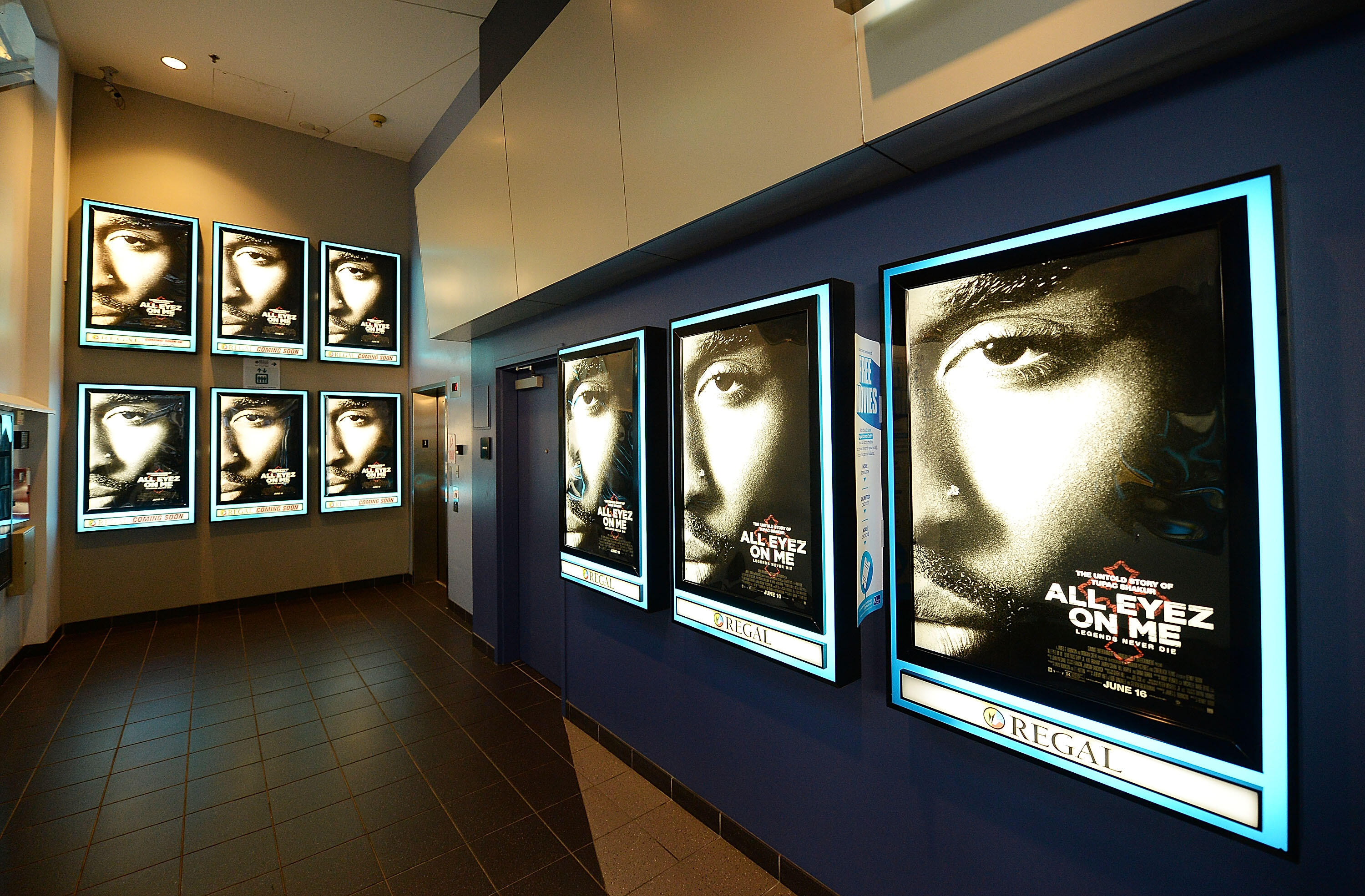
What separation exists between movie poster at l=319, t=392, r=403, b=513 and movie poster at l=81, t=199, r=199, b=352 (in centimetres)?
140

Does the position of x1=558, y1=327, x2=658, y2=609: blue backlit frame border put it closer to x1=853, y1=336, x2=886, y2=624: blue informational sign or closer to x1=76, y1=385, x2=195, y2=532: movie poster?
x1=853, y1=336, x2=886, y2=624: blue informational sign

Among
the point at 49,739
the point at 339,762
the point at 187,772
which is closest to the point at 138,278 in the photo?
the point at 49,739

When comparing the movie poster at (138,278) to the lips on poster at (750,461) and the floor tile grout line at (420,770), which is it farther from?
the lips on poster at (750,461)

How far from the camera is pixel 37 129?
14.6 feet

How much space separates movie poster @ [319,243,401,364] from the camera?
6355 mm

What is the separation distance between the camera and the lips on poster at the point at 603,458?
→ 2.80 metres

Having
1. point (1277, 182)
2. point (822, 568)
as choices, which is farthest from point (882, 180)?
point (822, 568)

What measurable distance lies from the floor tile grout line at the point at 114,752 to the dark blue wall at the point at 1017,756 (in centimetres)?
257

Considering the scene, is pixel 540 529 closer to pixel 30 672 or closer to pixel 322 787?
pixel 322 787

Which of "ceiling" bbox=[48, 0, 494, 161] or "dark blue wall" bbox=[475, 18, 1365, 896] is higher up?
"ceiling" bbox=[48, 0, 494, 161]

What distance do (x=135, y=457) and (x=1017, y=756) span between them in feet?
23.6

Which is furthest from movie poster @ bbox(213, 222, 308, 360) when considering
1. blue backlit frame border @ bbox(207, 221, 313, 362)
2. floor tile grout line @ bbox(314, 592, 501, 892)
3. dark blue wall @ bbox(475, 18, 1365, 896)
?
dark blue wall @ bbox(475, 18, 1365, 896)

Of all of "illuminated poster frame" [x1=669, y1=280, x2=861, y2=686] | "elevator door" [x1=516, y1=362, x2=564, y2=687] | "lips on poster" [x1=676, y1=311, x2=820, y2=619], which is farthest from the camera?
"elevator door" [x1=516, y1=362, x2=564, y2=687]

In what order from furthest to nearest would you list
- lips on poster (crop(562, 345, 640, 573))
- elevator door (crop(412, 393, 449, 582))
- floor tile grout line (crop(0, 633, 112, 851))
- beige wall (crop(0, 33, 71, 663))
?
elevator door (crop(412, 393, 449, 582)), beige wall (crop(0, 33, 71, 663)), lips on poster (crop(562, 345, 640, 573)), floor tile grout line (crop(0, 633, 112, 851))
